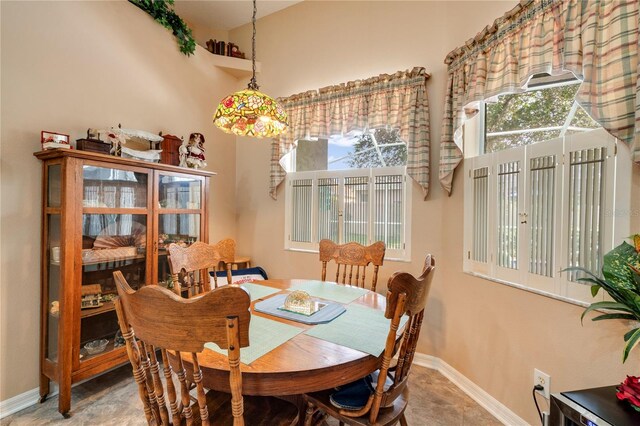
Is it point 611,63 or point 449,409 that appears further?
point 449,409

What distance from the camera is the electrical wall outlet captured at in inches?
59.5

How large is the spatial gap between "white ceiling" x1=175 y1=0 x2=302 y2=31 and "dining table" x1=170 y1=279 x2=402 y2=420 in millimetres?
3162

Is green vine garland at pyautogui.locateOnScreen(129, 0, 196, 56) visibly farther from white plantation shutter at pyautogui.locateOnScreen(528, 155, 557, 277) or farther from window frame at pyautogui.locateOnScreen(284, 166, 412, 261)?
white plantation shutter at pyautogui.locateOnScreen(528, 155, 557, 277)

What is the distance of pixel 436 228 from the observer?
2.37 meters

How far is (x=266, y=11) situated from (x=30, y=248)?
3.05 m

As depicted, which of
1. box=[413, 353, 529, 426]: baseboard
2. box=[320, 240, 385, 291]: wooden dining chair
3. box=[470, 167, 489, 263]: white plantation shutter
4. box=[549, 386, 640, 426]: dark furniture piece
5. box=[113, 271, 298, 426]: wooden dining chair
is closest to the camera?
box=[113, 271, 298, 426]: wooden dining chair

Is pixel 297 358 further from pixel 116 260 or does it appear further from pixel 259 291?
pixel 116 260

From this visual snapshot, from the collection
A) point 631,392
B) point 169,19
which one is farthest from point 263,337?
point 169,19

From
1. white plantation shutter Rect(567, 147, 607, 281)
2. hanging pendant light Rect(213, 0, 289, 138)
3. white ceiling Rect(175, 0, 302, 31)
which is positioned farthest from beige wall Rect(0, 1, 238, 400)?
white plantation shutter Rect(567, 147, 607, 281)

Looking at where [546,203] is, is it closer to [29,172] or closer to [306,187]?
[306,187]

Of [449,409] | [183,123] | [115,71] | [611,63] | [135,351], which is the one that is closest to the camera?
[135,351]

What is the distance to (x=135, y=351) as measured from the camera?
36.9 inches

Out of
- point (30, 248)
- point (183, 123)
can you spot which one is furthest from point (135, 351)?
point (183, 123)

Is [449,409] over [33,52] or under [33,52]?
under
